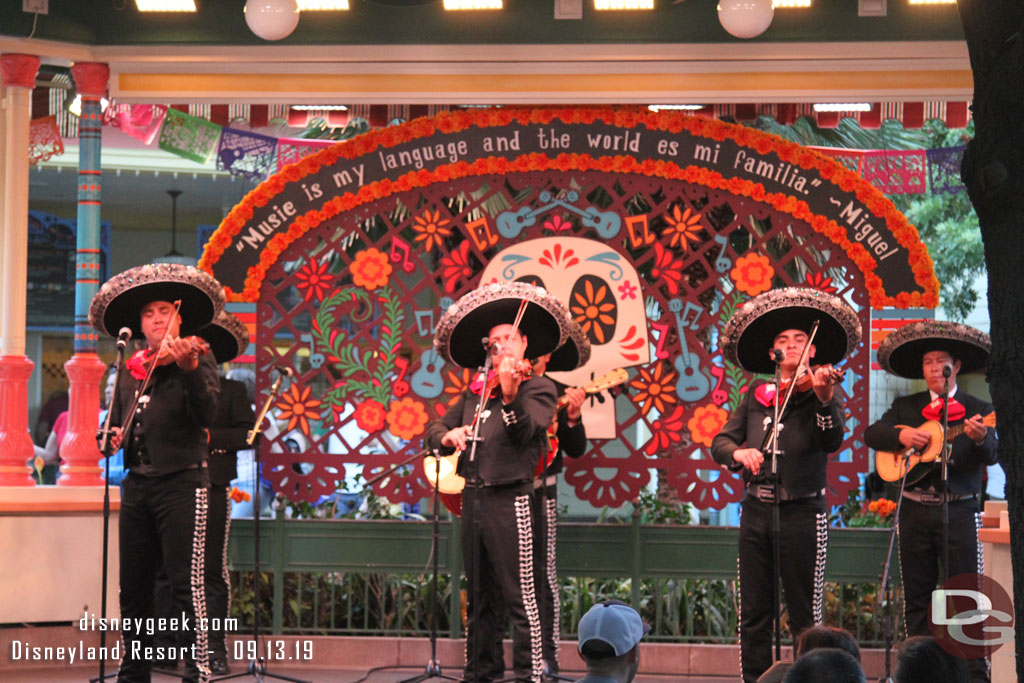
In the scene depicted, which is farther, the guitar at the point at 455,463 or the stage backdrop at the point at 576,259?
the stage backdrop at the point at 576,259

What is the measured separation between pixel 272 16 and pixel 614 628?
4.58 meters

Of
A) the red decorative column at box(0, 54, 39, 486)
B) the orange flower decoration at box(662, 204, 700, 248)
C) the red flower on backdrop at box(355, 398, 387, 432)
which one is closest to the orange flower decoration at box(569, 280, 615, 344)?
the orange flower decoration at box(662, 204, 700, 248)

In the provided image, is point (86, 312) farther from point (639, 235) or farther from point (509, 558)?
point (639, 235)

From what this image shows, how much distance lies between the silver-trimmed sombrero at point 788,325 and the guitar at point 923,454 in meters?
0.59

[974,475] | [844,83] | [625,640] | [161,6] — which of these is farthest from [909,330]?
[161,6]

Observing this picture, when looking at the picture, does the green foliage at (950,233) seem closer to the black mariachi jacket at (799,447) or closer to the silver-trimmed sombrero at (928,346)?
the silver-trimmed sombrero at (928,346)

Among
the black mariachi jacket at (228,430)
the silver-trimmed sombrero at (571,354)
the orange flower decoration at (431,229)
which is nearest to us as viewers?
the silver-trimmed sombrero at (571,354)

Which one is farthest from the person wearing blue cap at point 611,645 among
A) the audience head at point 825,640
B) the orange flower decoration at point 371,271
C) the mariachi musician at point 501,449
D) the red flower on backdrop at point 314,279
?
the red flower on backdrop at point 314,279

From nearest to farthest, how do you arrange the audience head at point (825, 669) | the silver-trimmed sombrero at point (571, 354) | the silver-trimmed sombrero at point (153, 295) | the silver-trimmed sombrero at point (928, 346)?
the audience head at point (825, 669)
the silver-trimmed sombrero at point (153, 295)
the silver-trimmed sombrero at point (928, 346)
the silver-trimmed sombrero at point (571, 354)

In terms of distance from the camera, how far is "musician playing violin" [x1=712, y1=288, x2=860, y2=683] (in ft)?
19.2

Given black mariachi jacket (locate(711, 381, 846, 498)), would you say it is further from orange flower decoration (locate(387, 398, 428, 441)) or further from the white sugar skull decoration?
orange flower decoration (locate(387, 398, 428, 441))

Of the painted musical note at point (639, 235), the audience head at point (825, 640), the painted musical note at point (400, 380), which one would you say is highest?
the painted musical note at point (639, 235)

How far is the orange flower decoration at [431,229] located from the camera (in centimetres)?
766

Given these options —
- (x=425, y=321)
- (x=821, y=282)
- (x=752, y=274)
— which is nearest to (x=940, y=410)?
(x=821, y=282)
